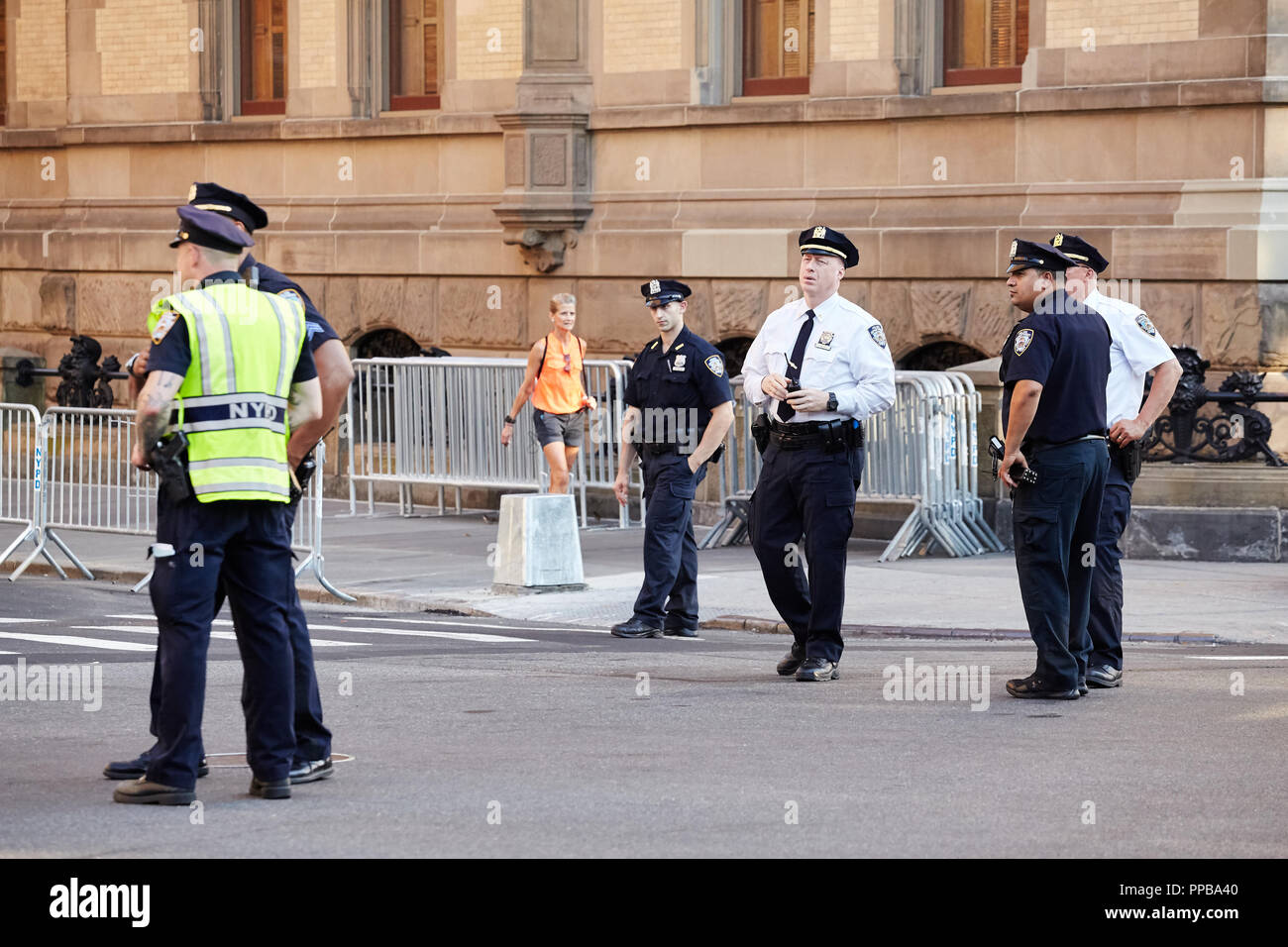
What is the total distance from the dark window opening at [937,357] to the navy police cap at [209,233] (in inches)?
483

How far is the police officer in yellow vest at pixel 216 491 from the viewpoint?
729 cm

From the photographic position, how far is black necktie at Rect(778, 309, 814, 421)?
10.4 meters

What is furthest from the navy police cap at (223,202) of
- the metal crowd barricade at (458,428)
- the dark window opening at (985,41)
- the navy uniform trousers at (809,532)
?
the dark window opening at (985,41)

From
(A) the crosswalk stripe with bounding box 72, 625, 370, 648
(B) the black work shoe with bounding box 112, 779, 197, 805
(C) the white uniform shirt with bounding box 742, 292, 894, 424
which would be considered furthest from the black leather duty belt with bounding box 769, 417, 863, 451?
(B) the black work shoe with bounding box 112, 779, 197, 805

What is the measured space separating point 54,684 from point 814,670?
3.49m

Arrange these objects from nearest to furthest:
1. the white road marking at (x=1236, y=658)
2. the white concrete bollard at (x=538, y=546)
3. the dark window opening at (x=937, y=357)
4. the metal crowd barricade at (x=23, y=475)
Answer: the white road marking at (x=1236, y=658) < the white concrete bollard at (x=538, y=546) < the metal crowd barricade at (x=23, y=475) < the dark window opening at (x=937, y=357)

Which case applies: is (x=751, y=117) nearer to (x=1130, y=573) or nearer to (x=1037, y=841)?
(x=1130, y=573)

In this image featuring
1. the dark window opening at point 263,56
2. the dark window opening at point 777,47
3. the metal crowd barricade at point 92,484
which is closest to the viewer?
the metal crowd barricade at point 92,484

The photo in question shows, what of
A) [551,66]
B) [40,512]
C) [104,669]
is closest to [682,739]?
[104,669]

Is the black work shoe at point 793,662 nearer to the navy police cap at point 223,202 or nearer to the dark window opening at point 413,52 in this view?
the navy police cap at point 223,202

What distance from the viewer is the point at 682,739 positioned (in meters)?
8.66

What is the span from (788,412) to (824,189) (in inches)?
377

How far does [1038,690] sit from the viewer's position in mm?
9844

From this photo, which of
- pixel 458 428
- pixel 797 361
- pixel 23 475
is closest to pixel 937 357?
pixel 458 428
